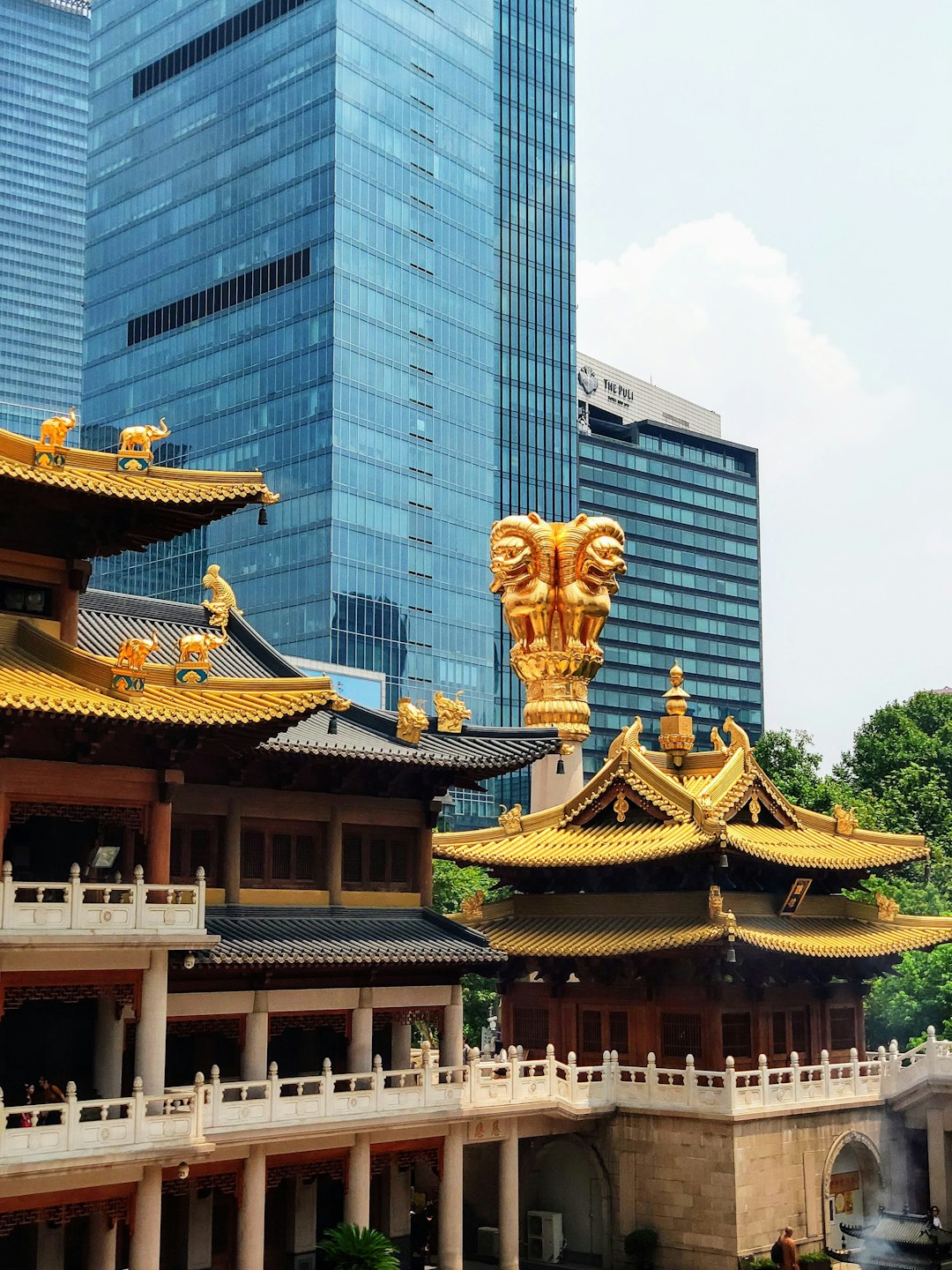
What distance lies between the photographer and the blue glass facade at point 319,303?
114 metres

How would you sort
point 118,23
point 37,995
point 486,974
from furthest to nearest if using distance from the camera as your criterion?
point 118,23 → point 486,974 → point 37,995

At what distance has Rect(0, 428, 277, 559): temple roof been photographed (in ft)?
96.5

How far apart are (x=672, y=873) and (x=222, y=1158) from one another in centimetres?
1434

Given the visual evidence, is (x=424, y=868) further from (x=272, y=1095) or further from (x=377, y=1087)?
(x=272, y=1095)

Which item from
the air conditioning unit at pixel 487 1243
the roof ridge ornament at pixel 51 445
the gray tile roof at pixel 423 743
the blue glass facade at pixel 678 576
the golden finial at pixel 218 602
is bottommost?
the air conditioning unit at pixel 487 1243

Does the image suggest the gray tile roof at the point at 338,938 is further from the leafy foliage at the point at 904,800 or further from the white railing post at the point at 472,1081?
the leafy foliage at the point at 904,800

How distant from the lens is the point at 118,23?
135 meters

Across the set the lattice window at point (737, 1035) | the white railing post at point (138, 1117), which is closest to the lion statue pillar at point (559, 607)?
the lattice window at point (737, 1035)

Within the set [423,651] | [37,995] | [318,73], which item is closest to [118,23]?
[318,73]

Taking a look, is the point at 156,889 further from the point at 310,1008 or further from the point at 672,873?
the point at 672,873

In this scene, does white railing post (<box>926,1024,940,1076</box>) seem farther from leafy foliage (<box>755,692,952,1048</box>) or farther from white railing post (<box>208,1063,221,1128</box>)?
white railing post (<box>208,1063,221,1128</box>)

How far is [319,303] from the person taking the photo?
11356 cm

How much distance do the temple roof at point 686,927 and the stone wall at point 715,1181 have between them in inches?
155

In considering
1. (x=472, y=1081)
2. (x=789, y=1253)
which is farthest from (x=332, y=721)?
(x=789, y=1253)
